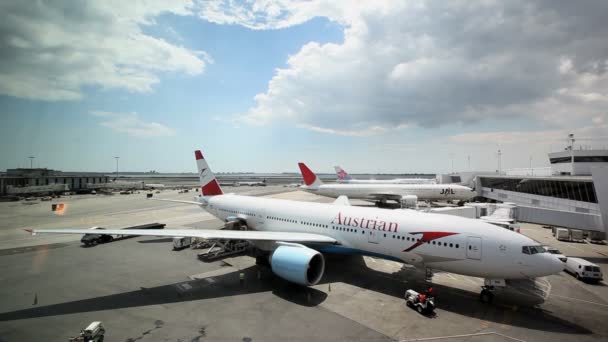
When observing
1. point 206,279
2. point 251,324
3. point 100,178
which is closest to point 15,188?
point 100,178

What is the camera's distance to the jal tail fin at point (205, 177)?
93.1 ft

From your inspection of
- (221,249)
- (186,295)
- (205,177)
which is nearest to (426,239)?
(186,295)

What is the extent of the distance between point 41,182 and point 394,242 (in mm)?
90399

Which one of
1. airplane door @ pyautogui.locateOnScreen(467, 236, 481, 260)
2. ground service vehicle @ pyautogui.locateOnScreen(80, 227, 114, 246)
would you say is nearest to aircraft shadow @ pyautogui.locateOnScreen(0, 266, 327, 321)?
airplane door @ pyautogui.locateOnScreen(467, 236, 481, 260)

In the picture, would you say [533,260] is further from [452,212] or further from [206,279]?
[206,279]

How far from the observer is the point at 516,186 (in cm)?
3872

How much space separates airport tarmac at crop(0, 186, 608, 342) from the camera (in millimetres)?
10516

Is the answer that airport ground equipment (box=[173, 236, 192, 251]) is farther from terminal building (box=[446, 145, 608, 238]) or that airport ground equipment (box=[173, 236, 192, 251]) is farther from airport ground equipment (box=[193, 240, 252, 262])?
terminal building (box=[446, 145, 608, 238])

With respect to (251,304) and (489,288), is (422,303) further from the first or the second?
(251,304)

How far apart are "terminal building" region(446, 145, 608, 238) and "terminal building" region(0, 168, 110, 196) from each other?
88.6 metres

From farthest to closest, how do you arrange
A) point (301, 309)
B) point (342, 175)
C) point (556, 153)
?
point (342, 175)
point (556, 153)
point (301, 309)

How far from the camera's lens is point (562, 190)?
2845 centimetres

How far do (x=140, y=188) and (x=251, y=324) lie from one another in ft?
296

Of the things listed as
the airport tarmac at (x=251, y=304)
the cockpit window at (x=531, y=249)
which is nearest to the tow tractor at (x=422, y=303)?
the airport tarmac at (x=251, y=304)
